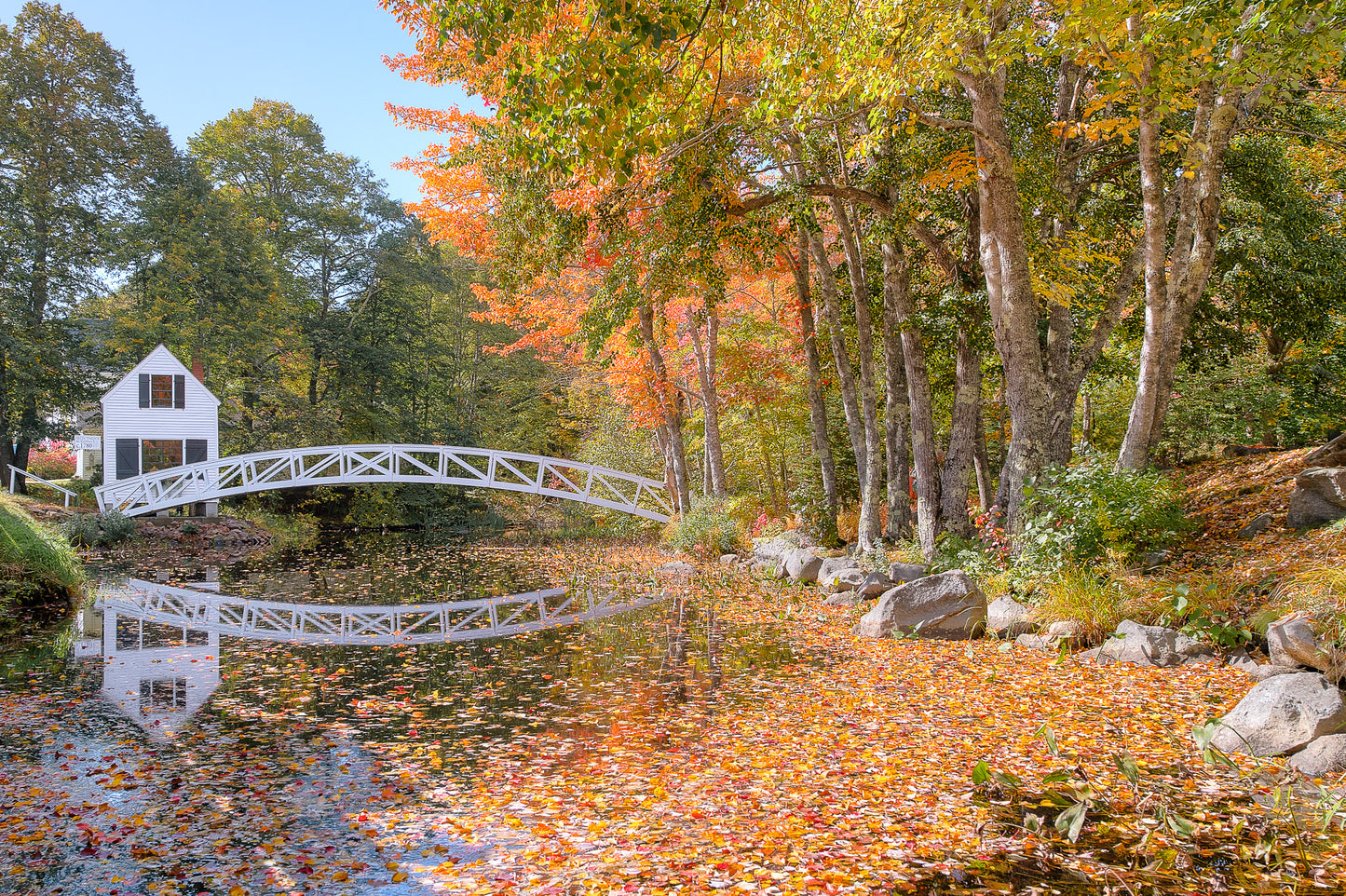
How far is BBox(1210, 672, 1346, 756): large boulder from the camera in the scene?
4555mm

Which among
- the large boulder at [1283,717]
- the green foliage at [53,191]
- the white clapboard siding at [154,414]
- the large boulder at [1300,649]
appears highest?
the green foliage at [53,191]

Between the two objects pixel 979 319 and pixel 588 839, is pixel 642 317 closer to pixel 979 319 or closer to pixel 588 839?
pixel 979 319

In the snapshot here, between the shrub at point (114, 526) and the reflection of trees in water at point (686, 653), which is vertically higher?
the shrub at point (114, 526)

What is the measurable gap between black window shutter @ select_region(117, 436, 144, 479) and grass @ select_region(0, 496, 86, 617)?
11.8 metres

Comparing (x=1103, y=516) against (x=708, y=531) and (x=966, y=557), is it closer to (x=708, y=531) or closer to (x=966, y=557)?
(x=966, y=557)

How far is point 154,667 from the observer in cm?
782

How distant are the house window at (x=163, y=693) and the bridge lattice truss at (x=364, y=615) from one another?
2.07 meters

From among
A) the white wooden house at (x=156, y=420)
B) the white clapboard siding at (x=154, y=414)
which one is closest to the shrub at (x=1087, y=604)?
the white clapboard siding at (x=154, y=414)

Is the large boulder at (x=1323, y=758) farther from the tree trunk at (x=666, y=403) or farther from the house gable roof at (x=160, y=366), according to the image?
the house gable roof at (x=160, y=366)

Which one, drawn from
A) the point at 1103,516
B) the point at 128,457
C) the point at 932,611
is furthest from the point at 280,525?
the point at 1103,516

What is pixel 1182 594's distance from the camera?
5996 millimetres

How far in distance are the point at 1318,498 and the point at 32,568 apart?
14245mm

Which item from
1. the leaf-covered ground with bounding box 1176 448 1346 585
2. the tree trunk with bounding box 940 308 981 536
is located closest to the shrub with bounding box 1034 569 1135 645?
the leaf-covered ground with bounding box 1176 448 1346 585

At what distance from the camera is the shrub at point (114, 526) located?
59.6 ft
